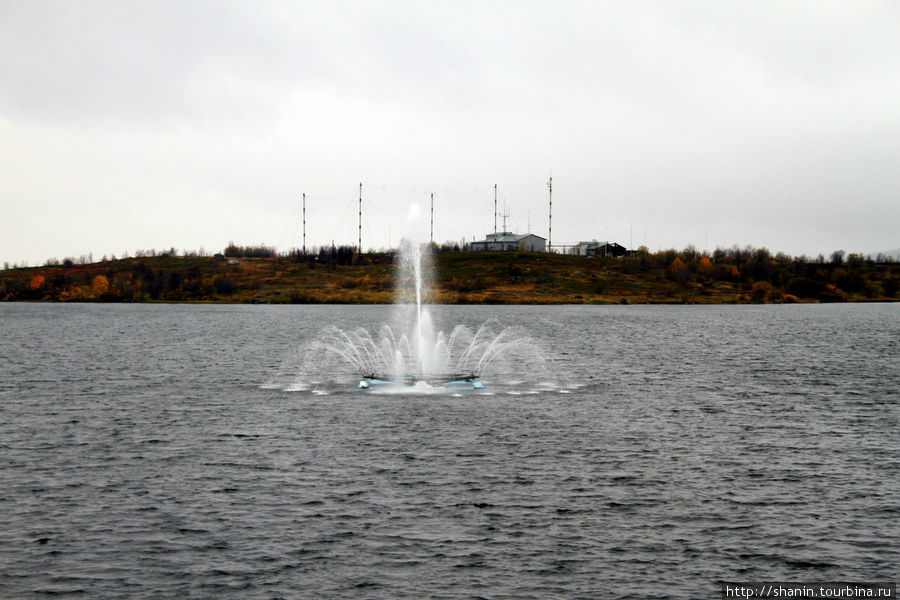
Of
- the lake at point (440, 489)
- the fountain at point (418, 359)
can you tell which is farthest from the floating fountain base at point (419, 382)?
the lake at point (440, 489)

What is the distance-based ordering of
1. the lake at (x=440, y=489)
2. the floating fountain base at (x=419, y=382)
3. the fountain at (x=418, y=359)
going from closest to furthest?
the lake at (x=440, y=489)
the floating fountain base at (x=419, y=382)
the fountain at (x=418, y=359)

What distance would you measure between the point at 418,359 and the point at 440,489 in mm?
62187

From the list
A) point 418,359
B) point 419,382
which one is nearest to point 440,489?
point 419,382

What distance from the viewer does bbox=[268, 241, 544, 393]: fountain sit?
245 ft

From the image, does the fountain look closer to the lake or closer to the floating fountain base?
the floating fountain base

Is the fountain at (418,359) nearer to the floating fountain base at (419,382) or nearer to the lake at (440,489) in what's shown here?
the floating fountain base at (419,382)

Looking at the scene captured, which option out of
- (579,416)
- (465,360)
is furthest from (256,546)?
(465,360)

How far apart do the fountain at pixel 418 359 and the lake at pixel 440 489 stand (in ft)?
13.4

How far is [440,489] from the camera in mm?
40500

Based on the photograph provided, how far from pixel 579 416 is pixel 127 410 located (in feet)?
112

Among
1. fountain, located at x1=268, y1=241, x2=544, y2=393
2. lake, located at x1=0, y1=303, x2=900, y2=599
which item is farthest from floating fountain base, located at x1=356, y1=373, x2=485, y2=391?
lake, located at x1=0, y1=303, x2=900, y2=599

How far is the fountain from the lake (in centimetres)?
409

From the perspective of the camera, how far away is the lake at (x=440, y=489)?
3022 centimetres

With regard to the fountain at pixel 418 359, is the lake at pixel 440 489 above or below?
below
